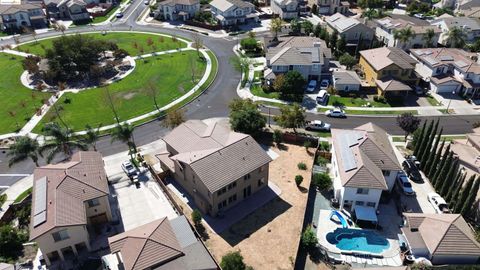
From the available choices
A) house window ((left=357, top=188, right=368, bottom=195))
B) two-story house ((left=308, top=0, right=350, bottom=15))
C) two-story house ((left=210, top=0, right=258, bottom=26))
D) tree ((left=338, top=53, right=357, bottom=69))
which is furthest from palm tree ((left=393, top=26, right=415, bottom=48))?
house window ((left=357, top=188, right=368, bottom=195))

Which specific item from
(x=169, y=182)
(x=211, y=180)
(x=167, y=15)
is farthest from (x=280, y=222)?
(x=167, y=15)

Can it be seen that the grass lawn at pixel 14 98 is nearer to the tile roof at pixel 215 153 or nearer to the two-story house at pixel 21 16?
the two-story house at pixel 21 16

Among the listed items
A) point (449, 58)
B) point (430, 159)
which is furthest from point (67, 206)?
point (449, 58)

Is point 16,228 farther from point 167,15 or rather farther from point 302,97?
point 167,15

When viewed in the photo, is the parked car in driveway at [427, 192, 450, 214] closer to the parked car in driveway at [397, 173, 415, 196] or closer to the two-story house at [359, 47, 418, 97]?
the parked car in driveway at [397, 173, 415, 196]

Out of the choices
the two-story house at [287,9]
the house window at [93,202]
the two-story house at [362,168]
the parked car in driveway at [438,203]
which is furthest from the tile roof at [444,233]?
the two-story house at [287,9]
